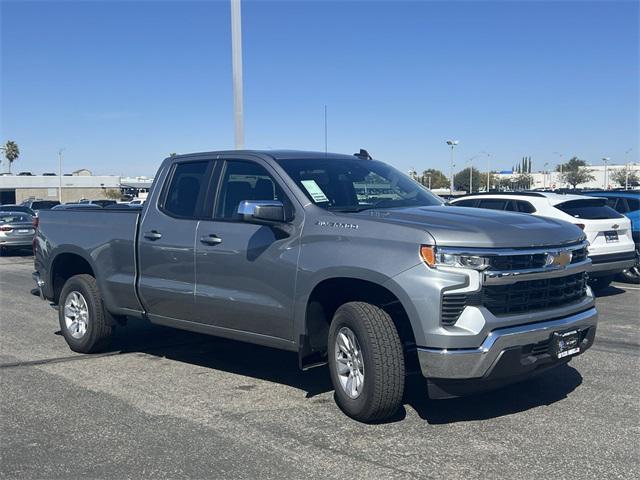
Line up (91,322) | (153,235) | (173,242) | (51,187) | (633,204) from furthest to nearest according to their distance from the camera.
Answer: (51,187)
(633,204)
(91,322)
(153,235)
(173,242)

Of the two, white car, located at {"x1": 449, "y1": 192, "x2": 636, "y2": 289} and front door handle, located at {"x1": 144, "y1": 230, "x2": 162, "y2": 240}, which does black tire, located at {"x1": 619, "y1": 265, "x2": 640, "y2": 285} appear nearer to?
white car, located at {"x1": 449, "y1": 192, "x2": 636, "y2": 289}

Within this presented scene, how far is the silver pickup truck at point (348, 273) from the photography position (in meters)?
4.62

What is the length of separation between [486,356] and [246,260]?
7.05 feet

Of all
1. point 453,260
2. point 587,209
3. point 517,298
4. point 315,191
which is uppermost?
point 315,191


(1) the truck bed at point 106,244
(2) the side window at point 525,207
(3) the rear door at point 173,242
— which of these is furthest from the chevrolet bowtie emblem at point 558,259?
(2) the side window at point 525,207

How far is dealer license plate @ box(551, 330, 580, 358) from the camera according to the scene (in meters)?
4.88

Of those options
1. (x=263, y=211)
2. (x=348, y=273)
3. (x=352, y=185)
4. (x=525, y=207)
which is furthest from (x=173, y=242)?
(x=525, y=207)

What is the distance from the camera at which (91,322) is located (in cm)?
724

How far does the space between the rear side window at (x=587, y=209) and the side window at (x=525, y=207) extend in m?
0.47

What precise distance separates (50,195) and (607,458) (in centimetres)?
7953

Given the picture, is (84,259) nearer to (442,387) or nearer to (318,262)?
(318,262)

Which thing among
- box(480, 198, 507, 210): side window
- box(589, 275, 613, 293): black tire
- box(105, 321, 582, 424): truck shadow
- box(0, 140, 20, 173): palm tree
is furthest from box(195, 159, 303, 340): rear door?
box(0, 140, 20, 173): palm tree

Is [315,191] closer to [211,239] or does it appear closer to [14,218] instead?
[211,239]

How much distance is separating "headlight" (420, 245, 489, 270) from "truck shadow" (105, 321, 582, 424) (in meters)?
1.25
